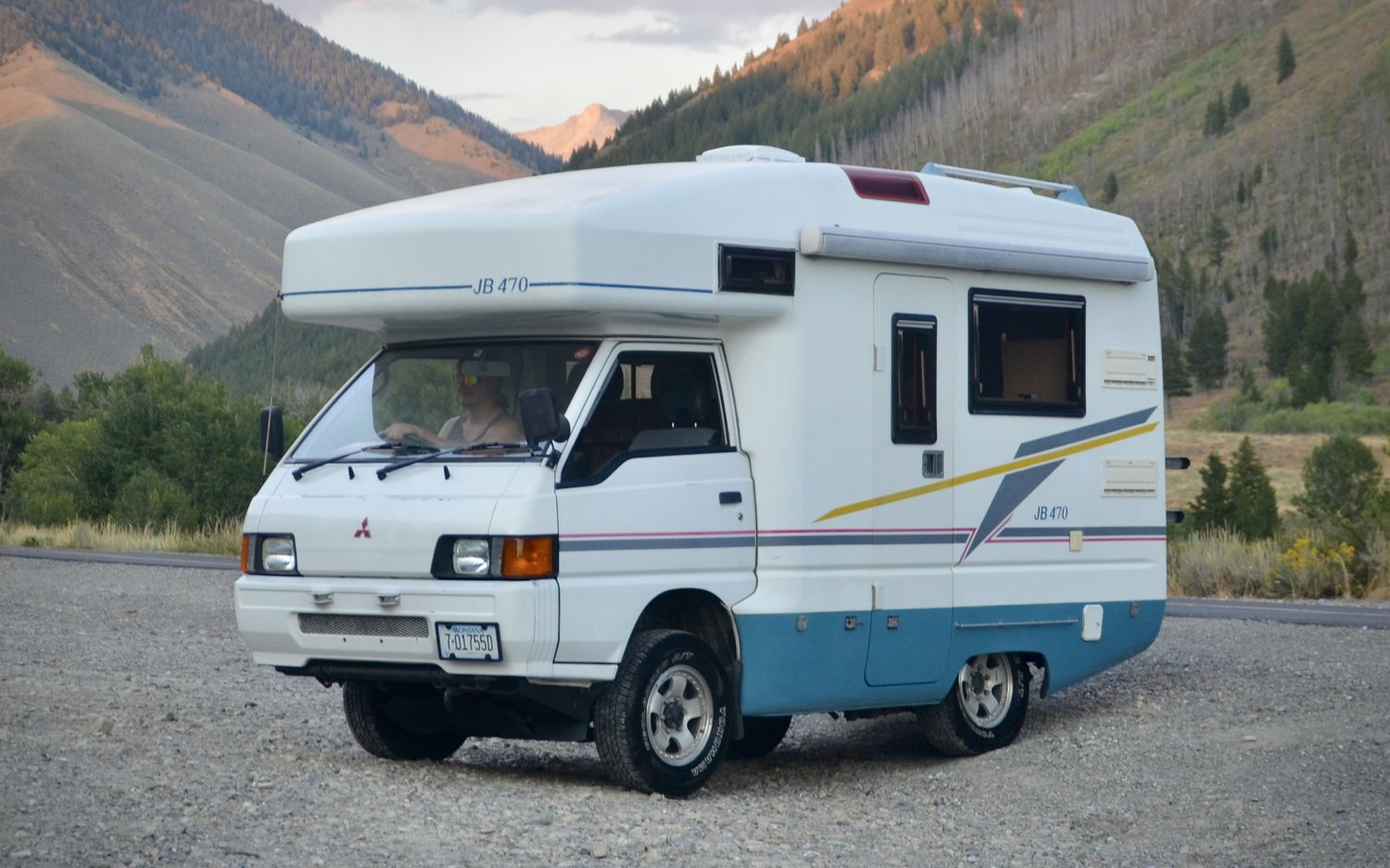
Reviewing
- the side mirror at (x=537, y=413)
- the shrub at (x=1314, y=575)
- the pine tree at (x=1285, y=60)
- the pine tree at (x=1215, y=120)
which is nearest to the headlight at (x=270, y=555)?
the side mirror at (x=537, y=413)

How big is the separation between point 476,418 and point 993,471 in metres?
3.04

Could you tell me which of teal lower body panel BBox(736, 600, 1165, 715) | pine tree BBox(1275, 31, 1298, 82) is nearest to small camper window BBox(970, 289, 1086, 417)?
teal lower body panel BBox(736, 600, 1165, 715)

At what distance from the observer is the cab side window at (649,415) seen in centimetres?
848

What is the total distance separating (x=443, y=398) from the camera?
9062 millimetres

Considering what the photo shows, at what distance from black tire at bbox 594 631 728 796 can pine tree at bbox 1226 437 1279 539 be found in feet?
108

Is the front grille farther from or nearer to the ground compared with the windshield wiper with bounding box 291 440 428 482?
nearer to the ground

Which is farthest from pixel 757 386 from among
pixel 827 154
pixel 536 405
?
pixel 827 154

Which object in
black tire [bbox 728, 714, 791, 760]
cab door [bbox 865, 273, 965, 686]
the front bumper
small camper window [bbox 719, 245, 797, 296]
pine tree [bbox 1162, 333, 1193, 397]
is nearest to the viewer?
the front bumper

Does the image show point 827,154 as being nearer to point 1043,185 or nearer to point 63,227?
point 63,227

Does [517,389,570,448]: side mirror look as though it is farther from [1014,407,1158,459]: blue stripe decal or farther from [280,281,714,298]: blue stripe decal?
[1014,407,1158,459]: blue stripe decal

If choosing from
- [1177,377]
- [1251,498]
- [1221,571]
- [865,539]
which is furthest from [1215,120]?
[865,539]

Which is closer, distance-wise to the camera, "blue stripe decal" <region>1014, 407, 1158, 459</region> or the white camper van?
the white camper van

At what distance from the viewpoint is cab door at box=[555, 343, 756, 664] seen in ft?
27.1

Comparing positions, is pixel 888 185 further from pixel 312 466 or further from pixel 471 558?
pixel 312 466
